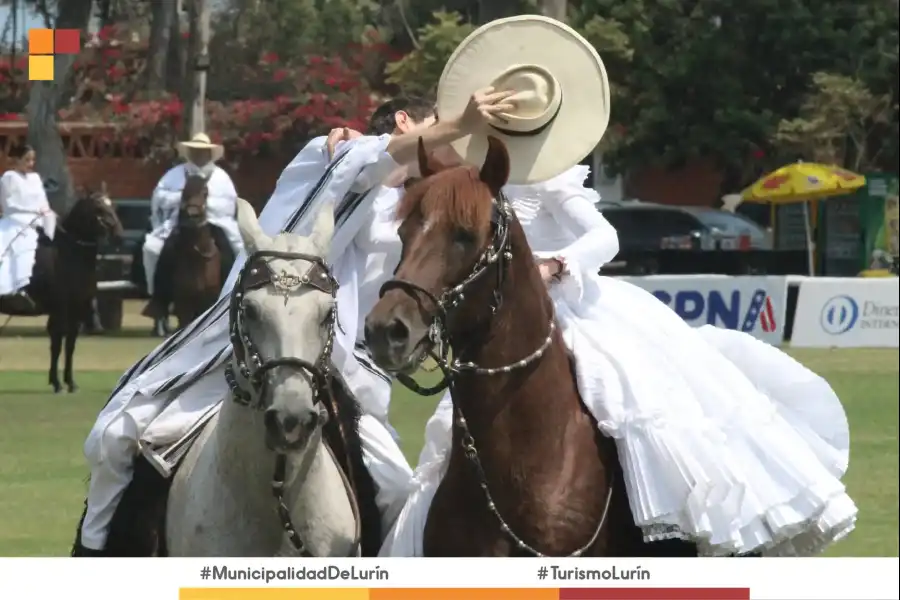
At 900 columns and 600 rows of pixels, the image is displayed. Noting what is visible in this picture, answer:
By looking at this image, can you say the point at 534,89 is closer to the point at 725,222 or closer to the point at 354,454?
the point at 354,454

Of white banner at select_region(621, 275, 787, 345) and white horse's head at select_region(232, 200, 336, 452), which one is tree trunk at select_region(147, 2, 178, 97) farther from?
white banner at select_region(621, 275, 787, 345)

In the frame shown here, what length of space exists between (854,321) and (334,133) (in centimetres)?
900

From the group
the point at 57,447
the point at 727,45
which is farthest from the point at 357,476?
the point at 727,45

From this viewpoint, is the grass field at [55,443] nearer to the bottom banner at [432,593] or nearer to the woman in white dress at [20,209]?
the woman in white dress at [20,209]

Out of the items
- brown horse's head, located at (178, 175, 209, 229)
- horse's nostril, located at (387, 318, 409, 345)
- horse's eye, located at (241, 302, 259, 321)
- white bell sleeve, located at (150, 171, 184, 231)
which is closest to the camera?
horse's nostril, located at (387, 318, 409, 345)

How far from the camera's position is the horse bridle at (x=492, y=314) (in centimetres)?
362

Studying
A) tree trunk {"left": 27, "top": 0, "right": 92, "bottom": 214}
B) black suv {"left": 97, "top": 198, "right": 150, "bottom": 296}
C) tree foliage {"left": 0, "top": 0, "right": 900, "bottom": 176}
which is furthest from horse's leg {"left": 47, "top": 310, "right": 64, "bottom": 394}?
black suv {"left": 97, "top": 198, "right": 150, "bottom": 296}

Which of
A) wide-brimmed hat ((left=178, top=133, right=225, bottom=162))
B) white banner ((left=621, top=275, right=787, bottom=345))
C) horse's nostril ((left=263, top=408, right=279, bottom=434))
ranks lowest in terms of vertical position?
white banner ((left=621, top=275, right=787, bottom=345))

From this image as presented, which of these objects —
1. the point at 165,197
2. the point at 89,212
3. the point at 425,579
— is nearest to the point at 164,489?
the point at 425,579

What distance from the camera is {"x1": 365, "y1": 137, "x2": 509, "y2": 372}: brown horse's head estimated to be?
3.53 metres

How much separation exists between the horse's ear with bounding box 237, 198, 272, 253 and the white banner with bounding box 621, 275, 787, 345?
20.2 ft

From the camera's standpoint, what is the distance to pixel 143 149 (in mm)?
6430

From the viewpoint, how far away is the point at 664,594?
14.2ft

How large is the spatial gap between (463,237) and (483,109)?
0.47 m
